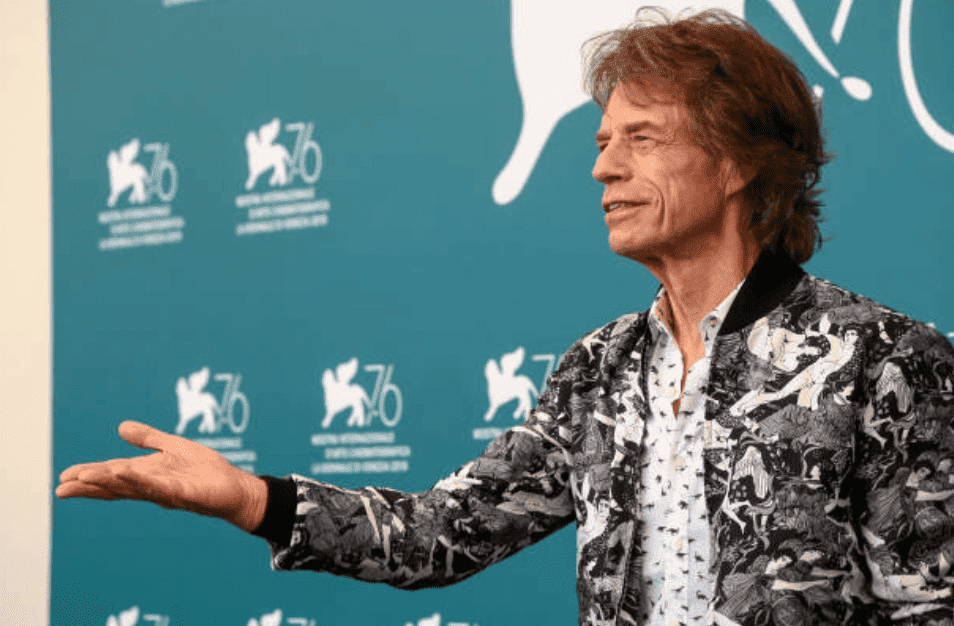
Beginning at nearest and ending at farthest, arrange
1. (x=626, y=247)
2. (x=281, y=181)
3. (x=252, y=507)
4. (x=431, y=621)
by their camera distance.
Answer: (x=252, y=507)
(x=626, y=247)
(x=431, y=621)
(x=281, y=181)

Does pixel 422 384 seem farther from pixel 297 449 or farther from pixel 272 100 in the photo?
pixel 272 100

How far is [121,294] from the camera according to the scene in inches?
128

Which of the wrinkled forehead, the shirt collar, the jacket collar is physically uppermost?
the wrinkled forehead

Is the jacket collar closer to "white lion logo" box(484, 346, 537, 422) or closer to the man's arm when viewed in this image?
the man's arm

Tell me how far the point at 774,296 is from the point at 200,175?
6.92 feet

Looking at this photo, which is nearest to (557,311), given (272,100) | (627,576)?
(272,100)

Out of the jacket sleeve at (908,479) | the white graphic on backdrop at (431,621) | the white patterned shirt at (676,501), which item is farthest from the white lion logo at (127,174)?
the jacket sleeve at (908,479)

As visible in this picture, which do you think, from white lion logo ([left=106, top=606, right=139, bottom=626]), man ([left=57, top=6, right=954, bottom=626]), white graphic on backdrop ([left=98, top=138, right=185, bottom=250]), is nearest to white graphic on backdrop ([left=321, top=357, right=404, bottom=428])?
white graphic on backdrop ([left=98, top=138, right=185, bottom=250])

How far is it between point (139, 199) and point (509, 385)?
4.24ft

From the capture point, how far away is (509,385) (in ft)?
8.39

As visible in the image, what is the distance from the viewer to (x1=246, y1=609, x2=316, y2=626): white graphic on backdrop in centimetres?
284

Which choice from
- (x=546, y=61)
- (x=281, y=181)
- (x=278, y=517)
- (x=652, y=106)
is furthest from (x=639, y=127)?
(x=281, y=181)

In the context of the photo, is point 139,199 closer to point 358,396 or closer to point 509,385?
point 358,396

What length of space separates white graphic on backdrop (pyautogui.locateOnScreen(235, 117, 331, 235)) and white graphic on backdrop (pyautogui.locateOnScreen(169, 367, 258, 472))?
404 millimetres
